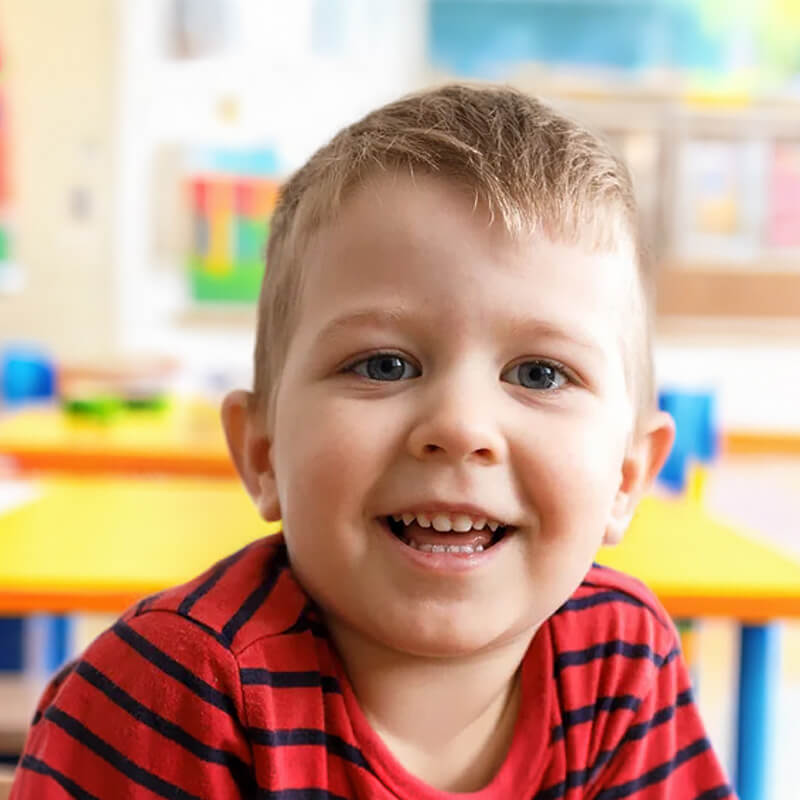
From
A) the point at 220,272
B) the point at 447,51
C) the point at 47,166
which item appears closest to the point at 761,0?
the point at 447,51

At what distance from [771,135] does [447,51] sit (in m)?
1.24

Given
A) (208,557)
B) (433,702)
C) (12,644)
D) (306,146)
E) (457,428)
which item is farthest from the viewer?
(306,146)

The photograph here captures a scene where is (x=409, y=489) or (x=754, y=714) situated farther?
(x=754, y=714)

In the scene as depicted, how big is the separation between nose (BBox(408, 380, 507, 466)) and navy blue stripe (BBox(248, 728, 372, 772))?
6.6 inches

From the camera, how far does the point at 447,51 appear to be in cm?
483

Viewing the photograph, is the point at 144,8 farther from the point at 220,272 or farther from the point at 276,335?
the point at 276,335

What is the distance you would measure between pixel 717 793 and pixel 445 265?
385 millimetres

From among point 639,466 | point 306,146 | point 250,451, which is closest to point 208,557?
point 250,451

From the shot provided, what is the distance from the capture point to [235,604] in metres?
0.71

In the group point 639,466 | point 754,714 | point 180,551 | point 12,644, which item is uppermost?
point 639,466

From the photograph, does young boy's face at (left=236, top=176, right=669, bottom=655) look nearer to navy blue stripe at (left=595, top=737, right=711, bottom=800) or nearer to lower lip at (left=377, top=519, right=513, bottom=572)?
lower lip at (left=377, top=519, right=513, bottom=572)

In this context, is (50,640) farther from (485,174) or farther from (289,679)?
(485,174)

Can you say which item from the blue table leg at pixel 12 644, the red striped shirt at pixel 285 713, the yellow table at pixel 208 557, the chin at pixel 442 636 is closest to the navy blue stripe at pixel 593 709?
the red striped shirt at pixel 285 713

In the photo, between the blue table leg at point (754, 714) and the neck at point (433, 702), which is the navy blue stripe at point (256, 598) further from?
the blue table leg at point (754, 714)
